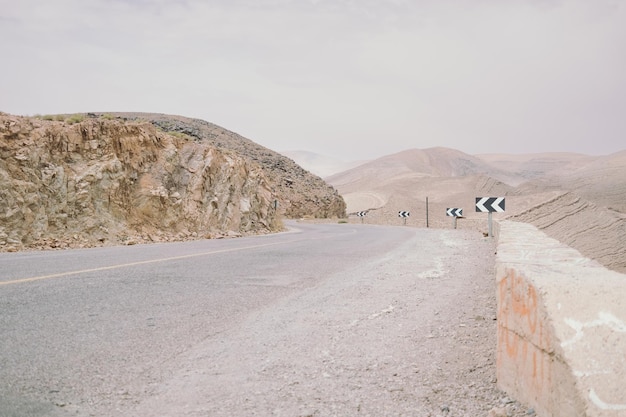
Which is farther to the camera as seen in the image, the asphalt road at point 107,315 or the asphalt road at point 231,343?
the asphalt road at point 107,315

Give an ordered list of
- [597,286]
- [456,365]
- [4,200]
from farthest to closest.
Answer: [4,200], [456,365], [597,286]

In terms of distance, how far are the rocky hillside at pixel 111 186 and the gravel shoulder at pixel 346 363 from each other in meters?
13.1

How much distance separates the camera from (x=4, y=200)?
54.4 feet

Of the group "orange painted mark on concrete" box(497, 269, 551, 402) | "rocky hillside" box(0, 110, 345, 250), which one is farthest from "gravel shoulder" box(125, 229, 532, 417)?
"rocky hillside" box(0, 110, 345, 250)

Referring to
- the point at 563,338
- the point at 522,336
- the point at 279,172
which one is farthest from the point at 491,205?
the point at 279,172

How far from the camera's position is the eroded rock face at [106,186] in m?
17.4

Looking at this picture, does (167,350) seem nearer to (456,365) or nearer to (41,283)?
(456,365)

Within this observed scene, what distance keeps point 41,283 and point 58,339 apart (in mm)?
2924

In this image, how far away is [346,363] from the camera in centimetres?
404

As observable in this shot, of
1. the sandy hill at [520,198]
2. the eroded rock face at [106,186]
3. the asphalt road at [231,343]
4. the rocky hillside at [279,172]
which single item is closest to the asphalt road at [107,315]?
the asphalt road at [231,343]

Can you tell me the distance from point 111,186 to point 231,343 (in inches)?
689

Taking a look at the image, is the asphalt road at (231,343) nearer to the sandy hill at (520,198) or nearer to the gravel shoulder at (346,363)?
the gravel shoulder at (346,363)

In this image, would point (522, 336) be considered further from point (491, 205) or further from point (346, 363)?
point (491, 205)

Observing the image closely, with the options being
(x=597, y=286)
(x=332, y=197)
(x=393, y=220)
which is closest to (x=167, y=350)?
(x=597, y=286)
